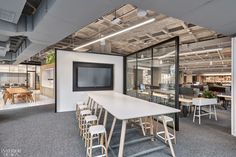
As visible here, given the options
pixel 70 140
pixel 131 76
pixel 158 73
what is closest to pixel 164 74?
pixel 158 73

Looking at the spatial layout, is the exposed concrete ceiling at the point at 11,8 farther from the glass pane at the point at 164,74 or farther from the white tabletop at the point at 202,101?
the white tabletop at the point at 202,101

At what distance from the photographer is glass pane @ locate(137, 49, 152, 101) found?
5228mm

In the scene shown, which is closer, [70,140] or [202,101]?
[70,140]

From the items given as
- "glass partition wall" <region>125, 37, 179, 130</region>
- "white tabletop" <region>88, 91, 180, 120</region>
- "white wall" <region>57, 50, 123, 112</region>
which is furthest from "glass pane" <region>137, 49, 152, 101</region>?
"white tabletop" <region>88, 91, 180, 120</region>

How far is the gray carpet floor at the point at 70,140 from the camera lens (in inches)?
103

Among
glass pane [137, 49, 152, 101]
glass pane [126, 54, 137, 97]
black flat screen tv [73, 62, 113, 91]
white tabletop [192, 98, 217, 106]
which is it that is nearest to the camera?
white tabletop [192, 98, 217, 106]

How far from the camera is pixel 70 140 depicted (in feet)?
10.2

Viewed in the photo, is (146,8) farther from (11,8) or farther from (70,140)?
(70,140)

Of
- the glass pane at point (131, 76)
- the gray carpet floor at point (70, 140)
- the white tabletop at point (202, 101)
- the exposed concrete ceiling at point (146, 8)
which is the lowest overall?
the gray carpet floor at point (70, 140)

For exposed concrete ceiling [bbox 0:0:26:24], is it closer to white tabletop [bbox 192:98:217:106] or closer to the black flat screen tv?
the black flat screen tv

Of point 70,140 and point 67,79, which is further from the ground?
point 67,79

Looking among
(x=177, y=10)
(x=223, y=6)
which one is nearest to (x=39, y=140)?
(x=177, y=10)

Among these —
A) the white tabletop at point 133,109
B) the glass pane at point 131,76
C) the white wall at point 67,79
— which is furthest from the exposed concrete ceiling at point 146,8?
the glass pane at point 131,76

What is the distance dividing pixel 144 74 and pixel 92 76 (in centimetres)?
237
